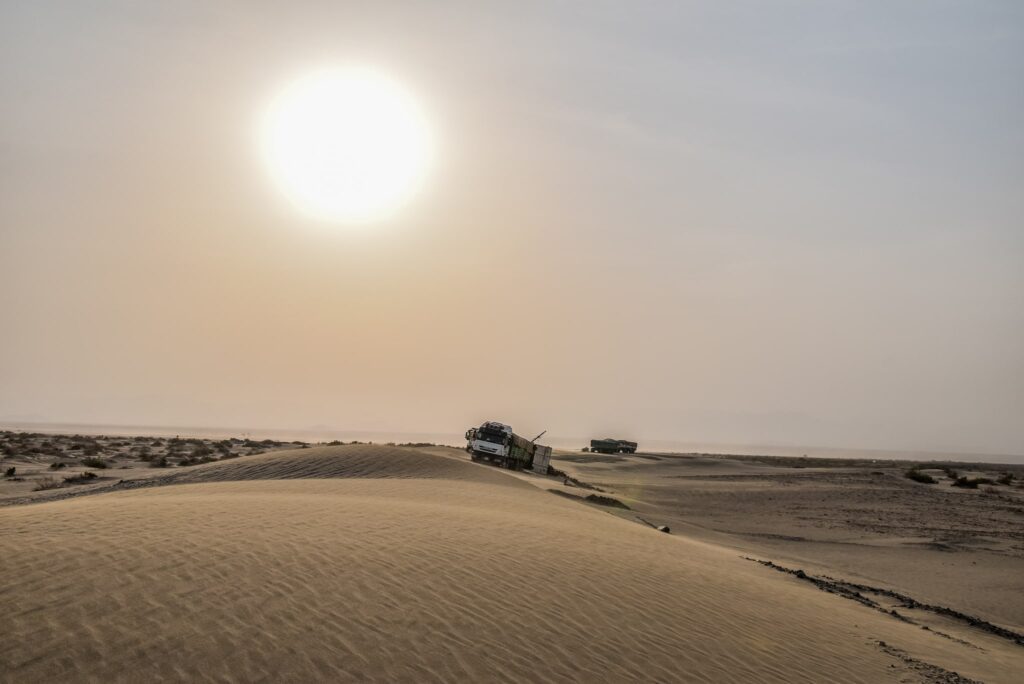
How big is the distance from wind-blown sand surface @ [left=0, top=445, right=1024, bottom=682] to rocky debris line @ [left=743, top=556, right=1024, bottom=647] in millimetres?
952

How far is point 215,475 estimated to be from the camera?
25.6 metres

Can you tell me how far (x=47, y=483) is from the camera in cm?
2527

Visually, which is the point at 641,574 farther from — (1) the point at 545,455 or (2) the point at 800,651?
(1) the point at 545,455

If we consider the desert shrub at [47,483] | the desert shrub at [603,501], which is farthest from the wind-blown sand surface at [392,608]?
the desert shrub at [603,501]

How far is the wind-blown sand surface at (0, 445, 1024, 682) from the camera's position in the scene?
254 inches

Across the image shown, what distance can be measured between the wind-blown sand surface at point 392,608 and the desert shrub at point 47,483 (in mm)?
13367

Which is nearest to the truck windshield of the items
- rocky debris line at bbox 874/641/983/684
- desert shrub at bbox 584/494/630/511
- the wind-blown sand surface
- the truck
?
the truck

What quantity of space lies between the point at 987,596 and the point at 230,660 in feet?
66.6

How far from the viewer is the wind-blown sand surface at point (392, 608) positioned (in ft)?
21.1

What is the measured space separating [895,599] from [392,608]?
14.3m

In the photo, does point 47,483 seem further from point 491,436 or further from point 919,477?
point 919,477

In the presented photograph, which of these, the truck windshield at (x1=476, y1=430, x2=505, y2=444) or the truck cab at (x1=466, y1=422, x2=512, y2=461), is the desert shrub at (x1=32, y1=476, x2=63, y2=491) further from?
the truck windshield at (x1=476, y1=430, x2=505, y2=444)

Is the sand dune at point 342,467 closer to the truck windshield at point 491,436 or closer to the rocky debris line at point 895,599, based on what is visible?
the truck windshield at point 491,436

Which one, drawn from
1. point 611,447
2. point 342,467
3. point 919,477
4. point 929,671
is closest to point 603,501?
point 342,467
